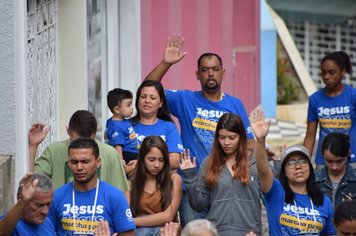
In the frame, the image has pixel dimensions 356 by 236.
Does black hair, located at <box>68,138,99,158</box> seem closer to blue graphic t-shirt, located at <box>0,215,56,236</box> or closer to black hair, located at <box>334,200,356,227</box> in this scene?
blue graphic t-shirt, located at <box>0,215,56,236</box>

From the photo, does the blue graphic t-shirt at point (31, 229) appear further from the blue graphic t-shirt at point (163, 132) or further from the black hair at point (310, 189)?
the blue graphic t-shirt at point (163, 132)

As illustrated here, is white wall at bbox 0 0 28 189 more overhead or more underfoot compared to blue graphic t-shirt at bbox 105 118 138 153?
more overhead

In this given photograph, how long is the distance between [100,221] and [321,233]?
188cm

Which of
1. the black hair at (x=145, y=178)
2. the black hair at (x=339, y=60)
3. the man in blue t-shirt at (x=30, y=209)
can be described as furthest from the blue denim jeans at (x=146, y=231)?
the black hair at (x=339, y=60)

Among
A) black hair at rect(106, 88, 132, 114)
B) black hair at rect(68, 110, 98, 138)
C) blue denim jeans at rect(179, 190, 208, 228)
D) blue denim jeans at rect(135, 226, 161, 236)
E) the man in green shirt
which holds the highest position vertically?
black hair at rect(106, 88, 132, 114)

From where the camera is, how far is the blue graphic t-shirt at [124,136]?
10.8m

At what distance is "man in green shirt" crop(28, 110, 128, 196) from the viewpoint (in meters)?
9.74

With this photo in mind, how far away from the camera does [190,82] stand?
16625 mm

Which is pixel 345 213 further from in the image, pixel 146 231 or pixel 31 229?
pixel 146 231

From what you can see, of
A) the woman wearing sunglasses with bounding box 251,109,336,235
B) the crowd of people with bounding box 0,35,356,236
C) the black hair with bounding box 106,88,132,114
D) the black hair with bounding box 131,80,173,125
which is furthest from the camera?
the black hair with bounding box 106,88,132,114

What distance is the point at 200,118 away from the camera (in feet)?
35.6

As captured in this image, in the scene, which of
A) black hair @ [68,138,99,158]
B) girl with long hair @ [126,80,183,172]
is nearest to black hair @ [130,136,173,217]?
girl with long hair @ [126,80,183,172]

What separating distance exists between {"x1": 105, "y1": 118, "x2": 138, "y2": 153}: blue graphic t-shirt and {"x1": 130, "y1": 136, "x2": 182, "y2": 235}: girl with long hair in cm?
95

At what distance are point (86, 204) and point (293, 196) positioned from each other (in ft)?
5.50
